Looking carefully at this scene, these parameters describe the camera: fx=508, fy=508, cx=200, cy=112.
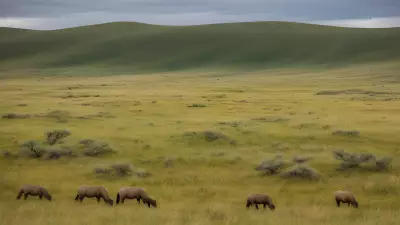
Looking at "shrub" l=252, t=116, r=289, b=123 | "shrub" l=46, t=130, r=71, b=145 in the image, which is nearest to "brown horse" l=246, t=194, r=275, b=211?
"shrub" l=46, t=130, r=71, b=145

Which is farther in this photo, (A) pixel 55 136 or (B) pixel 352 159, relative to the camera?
(A) pixel 55 136

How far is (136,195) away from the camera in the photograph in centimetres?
1695

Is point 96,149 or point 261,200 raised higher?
point 261,200

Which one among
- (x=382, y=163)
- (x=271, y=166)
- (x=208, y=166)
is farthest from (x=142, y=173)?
(x=382, y=163)

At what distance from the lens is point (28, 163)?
2362 cm

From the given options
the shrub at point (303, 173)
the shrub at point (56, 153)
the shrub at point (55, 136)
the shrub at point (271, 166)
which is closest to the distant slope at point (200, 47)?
the shrub at point (55, 136)

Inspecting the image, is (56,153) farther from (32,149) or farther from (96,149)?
(96,149)

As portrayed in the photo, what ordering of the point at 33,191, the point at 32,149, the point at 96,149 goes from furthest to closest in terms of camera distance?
1. the point at 96,149
2. the point at 32,149
3. the point at 33,191

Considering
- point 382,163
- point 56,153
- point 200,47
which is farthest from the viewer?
point 200,47

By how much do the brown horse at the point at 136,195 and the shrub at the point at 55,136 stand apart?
11358 mm

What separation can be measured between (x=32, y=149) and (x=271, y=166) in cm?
1177

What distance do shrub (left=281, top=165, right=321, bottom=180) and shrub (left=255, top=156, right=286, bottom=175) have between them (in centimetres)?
75

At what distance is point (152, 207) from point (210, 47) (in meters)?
150

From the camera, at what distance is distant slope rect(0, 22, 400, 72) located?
5802 inches
